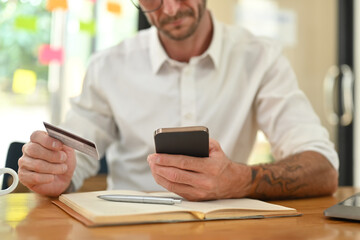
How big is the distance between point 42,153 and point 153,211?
0.41m

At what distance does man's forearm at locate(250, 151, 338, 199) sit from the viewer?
1121 millimetres

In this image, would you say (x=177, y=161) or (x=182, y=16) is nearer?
(x=177, y=161)

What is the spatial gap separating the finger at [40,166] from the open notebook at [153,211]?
0.14m

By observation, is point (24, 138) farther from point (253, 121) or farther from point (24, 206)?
point (24, 206)

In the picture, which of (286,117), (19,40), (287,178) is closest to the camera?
(287,178)

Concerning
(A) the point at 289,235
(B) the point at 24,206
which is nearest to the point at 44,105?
(B) the point at 24,206

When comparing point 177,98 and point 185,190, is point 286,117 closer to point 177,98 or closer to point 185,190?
point 177,98

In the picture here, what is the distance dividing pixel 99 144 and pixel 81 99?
17 centimetres

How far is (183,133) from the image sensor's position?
0.86 m

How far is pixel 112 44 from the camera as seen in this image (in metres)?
3.01

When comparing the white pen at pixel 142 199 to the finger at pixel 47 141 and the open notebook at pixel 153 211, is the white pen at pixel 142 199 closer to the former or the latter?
the open notebook at pixel 153 211

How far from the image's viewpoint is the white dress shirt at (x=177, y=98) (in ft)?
5.18

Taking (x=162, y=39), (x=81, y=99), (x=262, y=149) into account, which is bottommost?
(x=262, y=149)

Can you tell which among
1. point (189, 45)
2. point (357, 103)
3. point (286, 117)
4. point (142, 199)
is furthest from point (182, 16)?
point (357, 103)
